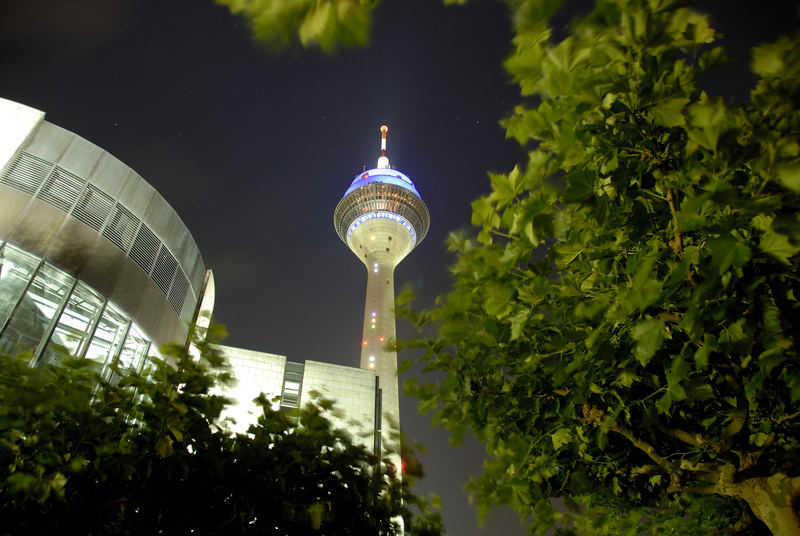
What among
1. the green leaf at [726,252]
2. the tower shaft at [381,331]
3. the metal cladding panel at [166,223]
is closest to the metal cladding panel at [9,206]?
the metal cladding panel at [166,223]

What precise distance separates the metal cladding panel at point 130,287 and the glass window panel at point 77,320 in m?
→ 0.58

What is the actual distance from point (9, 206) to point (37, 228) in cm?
80

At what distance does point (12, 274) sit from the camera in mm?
10898

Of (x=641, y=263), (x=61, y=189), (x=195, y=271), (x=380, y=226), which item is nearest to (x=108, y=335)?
(x=61, y=189)

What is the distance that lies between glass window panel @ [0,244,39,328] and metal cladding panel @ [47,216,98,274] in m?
0.51

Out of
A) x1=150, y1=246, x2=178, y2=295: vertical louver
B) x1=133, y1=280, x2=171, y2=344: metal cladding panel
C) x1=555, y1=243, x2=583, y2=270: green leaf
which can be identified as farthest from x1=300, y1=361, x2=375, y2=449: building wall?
x1=555, y1=243, x2=583, y2=270: green leaf

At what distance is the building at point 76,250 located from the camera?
1107cm

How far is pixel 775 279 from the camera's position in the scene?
7.59 ft

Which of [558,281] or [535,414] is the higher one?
[558,281]

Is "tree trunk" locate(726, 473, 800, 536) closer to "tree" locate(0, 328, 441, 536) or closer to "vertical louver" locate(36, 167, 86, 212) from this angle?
"tree" locate(0, 328, 441, 536)

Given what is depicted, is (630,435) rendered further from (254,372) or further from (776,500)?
(254,372)

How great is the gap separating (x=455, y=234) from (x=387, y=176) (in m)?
60.4

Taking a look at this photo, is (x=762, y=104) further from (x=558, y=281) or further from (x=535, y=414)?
(x=535, y=414)

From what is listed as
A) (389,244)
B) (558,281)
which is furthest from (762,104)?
(389,244)
